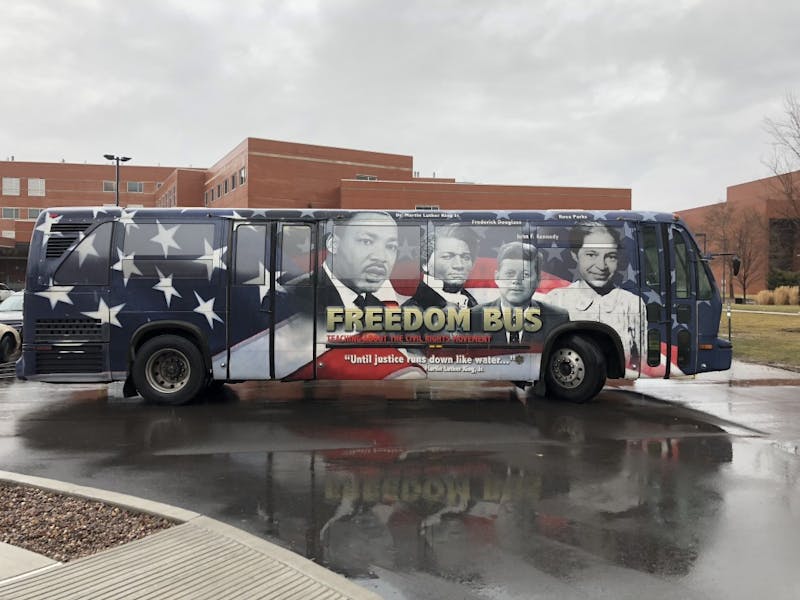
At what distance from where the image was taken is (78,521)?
4520mm

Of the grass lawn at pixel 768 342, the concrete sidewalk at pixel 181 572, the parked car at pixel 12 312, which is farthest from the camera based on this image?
the grass lawn at pixel 768 342

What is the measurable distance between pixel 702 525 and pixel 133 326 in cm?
815

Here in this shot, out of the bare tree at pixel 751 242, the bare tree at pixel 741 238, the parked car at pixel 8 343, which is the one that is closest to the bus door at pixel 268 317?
the parked car at pixel 8 343

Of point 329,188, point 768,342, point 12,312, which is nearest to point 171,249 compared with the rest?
point 12,312

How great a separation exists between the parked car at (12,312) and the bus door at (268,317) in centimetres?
842

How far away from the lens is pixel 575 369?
9977 millimetres

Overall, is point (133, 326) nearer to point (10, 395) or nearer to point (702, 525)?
point (10, 395)

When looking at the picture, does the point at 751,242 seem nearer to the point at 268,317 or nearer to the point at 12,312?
the point at 268,317

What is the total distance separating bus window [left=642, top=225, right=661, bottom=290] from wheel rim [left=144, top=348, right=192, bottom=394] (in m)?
7.35

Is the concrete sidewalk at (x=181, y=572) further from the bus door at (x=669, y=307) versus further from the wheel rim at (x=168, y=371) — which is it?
the bus door at (x=669, y=307)

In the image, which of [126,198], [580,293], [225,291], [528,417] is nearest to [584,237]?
[580,293]

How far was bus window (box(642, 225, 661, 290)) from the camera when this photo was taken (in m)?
9.90

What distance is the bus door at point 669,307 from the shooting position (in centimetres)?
983

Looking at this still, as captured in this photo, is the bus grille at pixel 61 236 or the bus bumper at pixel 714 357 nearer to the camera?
the bus grille at pixel 61 236
